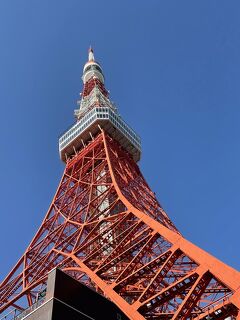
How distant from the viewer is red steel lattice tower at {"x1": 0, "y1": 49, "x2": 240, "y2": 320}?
13.1 metres

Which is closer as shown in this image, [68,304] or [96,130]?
[68,304]

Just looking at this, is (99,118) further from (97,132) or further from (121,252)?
(121,252)

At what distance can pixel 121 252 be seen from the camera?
685 inches

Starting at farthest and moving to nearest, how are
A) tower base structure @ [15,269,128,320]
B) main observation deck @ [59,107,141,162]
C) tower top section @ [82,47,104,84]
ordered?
tower top section @ [82,47,104,84], main observation deck @ [59,107,141,162], tower base structure @ [15,269,128,320]

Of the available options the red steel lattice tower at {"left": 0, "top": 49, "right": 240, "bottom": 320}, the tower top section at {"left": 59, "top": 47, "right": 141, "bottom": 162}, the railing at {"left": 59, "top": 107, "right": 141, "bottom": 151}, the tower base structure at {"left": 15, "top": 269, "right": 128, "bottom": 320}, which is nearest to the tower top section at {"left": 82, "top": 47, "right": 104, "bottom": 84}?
the red steel lattice tower at {"left": 0, "top": 49, "right": 240, "bottom": 320}

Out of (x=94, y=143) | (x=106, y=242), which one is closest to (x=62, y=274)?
(x=106, y=242)

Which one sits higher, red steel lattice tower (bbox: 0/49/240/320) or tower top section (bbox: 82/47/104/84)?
tower top section (bbox: 82/47/104/84)

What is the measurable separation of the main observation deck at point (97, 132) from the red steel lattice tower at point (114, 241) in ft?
0.19

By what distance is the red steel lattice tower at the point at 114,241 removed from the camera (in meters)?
13.1

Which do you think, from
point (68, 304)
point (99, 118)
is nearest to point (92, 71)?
point (99, 118)

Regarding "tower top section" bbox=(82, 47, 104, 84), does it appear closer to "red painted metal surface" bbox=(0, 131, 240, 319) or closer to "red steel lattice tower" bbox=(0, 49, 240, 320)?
"red steel lattice tower" bbox=(0, 49, 240, 320)

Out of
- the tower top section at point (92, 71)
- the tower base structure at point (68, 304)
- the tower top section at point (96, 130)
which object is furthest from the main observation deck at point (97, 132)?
the tower base structure at point (68, 304)

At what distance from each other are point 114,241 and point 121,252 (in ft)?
3.84

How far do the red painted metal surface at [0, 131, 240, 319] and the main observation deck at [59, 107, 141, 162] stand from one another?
0.73 m
